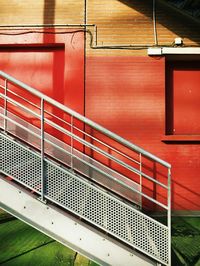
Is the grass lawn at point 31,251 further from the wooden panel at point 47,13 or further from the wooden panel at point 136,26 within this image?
the wooden panel at point 47,13

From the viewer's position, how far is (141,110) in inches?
248

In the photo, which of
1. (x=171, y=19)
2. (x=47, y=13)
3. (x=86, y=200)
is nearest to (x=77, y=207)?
(x=86, y=200)

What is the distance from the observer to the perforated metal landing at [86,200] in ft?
10.8

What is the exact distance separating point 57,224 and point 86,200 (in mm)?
385

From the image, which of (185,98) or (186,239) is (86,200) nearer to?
(186,239)

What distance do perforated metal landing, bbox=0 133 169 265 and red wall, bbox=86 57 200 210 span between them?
301cm

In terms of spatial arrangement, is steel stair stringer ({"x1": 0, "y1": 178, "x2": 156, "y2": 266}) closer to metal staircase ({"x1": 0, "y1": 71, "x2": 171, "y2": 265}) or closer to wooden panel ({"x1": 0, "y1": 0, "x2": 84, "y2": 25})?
metal staircase ({"x1": 0, "y1": 71, "x2": 171, "y2": 265})

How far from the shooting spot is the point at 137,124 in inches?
248

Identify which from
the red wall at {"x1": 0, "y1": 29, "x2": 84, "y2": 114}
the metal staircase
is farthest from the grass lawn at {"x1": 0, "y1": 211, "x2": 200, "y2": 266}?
the red wall at {"x1": 0, "y1": 29, "x2": 84, "y2": 114}

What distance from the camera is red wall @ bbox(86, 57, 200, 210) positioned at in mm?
6281

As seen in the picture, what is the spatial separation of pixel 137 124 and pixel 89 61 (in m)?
1.62

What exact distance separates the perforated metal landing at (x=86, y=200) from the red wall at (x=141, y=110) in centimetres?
301

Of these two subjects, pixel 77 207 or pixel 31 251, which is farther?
pixel 31 251

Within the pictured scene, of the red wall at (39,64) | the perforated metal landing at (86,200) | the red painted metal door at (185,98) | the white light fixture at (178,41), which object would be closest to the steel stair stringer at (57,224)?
the perforated metal landing at (86,200)
